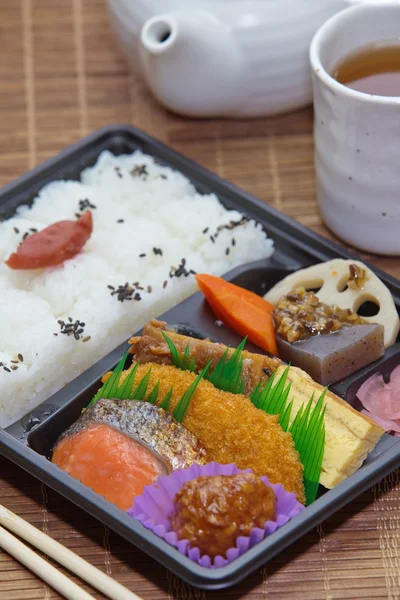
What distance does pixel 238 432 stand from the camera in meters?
2.47

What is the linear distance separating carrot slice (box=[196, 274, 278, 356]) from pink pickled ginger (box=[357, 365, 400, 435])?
29 centimetres

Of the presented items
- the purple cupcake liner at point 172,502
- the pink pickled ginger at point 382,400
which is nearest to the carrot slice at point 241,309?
the pink pickled ginger at point 382,400

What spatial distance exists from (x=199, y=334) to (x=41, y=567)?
0.85 meters

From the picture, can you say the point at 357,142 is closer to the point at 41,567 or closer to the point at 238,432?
the point at 238,432

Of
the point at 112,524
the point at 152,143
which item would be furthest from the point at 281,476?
the point at 152,143

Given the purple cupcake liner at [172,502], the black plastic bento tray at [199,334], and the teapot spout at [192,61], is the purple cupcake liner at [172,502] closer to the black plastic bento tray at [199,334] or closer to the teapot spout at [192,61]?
the black plastic bento tray at [199,334]

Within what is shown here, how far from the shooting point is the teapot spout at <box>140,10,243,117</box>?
3.24 m

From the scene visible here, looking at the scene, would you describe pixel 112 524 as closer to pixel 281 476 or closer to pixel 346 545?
pixel 281 476

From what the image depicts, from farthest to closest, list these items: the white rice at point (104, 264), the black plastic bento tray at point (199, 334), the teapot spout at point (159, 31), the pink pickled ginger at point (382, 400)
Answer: the teapot spout at point (159, 31), the white rice at point (104, 264), the pink pickled ginger at point (382, 400), the black plastic bento tray at point (199, 334)

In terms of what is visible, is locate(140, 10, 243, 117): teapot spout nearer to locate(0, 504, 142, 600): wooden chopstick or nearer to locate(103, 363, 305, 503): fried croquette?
locate(103, 363, 305, 503): fried croquette

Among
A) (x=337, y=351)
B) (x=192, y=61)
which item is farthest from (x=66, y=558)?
(x=192, y=61)

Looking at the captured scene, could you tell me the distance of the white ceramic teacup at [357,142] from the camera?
280cm

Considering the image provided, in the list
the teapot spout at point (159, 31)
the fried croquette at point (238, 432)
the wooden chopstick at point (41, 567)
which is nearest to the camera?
the wooden chopstick at point (41, 567)

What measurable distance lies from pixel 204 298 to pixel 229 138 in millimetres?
993
